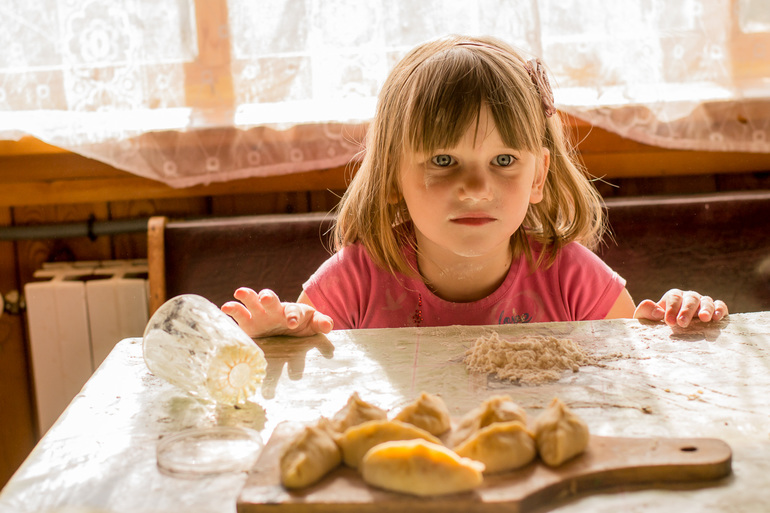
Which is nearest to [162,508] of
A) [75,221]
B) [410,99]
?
[410,99]

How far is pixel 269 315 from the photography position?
3.30ft

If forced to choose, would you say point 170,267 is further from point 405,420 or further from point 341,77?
point 405,420

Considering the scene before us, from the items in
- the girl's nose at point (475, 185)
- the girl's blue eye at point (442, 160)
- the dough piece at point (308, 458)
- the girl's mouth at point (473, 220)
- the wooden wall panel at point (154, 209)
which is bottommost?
the dough piece at point (308, 458)

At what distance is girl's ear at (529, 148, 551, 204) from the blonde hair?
25 mm

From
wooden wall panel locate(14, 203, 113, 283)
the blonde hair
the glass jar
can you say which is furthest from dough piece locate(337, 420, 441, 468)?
wooden wall panel locate(14, 203, 113, 283)

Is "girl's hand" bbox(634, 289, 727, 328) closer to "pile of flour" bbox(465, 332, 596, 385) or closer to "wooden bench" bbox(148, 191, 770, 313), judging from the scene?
"pile of flour" bbox(465, 332, 596, 385)

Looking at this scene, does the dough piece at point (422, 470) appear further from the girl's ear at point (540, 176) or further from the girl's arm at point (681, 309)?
the girl's ear at point (540, 176)

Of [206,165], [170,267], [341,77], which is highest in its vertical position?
[341,77]

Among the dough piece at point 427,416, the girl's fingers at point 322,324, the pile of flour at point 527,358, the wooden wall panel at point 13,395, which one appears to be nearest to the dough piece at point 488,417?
the dough piece at point 427,416

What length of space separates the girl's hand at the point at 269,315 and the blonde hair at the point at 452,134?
33 cm

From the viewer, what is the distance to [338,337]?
100cm

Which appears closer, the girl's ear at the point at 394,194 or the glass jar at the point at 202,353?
the glass jar at the point at 202,353

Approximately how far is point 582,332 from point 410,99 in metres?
0.46

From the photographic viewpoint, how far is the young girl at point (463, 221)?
1.14m
